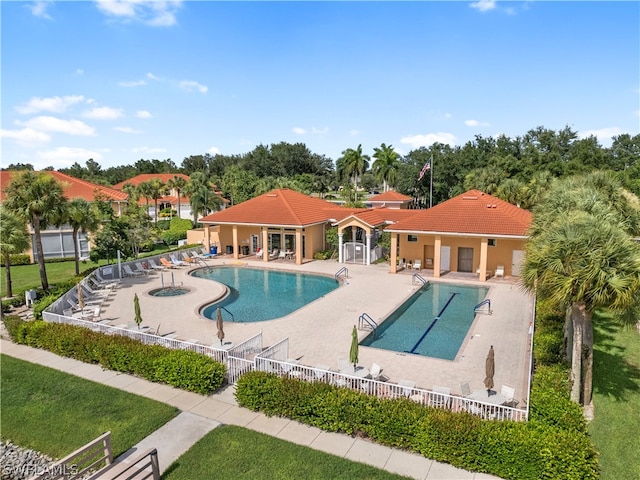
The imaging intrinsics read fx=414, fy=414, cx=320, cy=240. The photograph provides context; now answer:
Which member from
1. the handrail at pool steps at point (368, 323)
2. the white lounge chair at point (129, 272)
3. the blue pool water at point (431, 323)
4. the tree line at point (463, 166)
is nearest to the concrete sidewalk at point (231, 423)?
the blue pool water at point (431, 323)

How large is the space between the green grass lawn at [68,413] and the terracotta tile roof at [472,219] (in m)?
20.5

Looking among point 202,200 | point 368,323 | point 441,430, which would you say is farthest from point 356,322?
point 202,200

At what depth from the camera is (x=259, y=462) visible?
879 centimetres

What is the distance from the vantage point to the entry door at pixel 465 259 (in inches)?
1139

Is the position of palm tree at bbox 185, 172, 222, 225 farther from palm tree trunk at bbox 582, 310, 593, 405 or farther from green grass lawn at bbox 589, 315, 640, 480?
palm tree trunk at bbox 582, 310, 593, 405

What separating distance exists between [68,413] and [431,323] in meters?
Result: 14.1

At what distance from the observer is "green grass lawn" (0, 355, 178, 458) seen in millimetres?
9750

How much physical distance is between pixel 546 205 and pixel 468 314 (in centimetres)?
791

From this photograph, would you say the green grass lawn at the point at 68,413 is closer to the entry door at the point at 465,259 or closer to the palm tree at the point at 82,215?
the palm tree at the point at 82,215

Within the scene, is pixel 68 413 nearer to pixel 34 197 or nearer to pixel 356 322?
pixel 356 322

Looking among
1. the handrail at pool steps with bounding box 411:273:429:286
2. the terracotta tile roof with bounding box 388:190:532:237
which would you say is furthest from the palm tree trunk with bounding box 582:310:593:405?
the terracotta tile roof with bounding box 388:190:532:237

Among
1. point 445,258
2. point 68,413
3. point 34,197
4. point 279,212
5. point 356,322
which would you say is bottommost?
point 356,322

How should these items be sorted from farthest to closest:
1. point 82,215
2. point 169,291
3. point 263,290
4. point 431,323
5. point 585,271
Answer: point 263,290
point 169,291
point 82,215
point 431,323
point 585,271

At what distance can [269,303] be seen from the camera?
22.3 m
